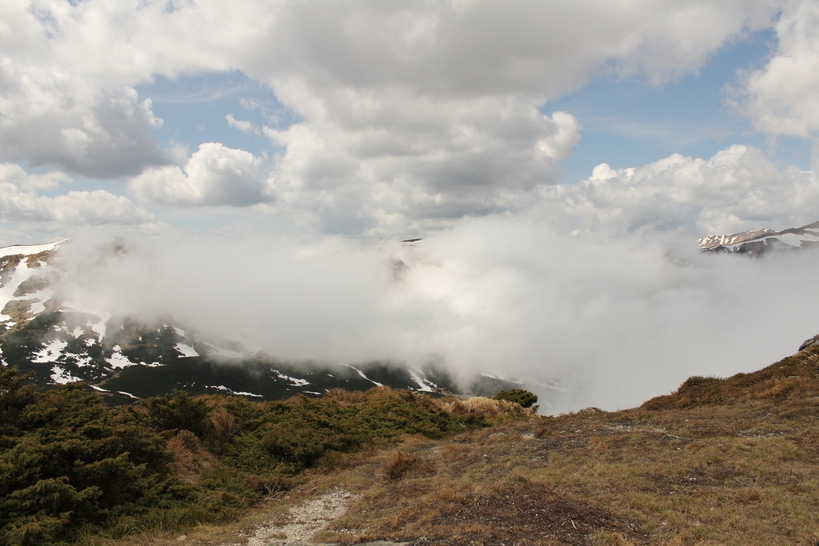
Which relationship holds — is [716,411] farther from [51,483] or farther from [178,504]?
[51,483]

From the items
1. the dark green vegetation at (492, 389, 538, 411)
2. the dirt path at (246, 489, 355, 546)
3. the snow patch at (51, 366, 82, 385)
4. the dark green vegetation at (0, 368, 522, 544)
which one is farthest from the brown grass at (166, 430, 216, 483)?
the snow patch at (51, 366, 82, 385)

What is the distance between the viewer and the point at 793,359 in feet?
84.9

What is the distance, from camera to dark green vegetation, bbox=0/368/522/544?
32.4ft

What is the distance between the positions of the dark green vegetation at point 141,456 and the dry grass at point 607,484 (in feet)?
4.06

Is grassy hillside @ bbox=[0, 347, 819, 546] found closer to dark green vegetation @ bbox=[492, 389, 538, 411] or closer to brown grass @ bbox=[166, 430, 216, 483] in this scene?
brown grass @ bbox=[166, 430, 216, 483]

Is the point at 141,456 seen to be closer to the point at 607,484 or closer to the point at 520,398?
the point at 607,484

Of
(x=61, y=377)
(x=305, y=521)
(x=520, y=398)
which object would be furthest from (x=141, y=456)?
(x=61, y=377)

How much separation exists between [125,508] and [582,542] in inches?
422

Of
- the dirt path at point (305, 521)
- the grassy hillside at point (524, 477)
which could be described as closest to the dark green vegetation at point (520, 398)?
the grassy hillside at point (524, 477)

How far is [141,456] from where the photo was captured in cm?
1343

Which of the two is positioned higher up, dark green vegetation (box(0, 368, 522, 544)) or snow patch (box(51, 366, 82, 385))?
snow patch (box(51, 366, 82, 385))

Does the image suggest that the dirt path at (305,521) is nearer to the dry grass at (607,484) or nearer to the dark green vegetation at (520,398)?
the dry grass at (607,484)

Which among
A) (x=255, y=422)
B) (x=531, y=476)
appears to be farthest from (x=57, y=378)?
(x=531, y=476)

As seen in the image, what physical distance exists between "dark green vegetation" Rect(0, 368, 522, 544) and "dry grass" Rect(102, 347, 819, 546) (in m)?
1.24
